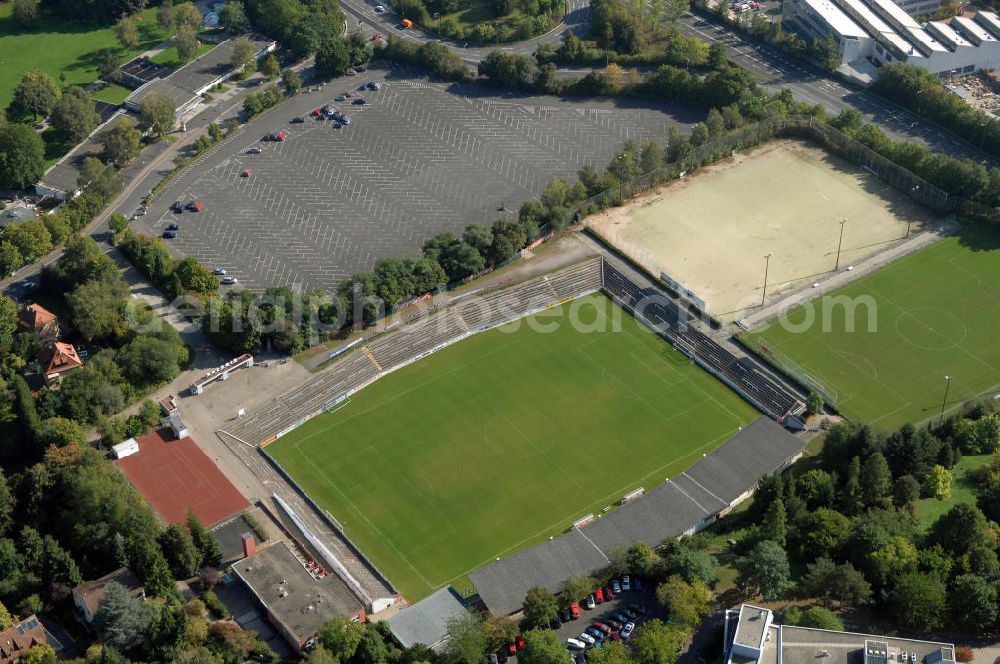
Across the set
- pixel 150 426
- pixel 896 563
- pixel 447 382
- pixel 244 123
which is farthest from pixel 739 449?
pixel 244 123

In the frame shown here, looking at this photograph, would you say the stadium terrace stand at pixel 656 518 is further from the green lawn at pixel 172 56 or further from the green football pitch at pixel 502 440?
the green lawn at pixel 172 56

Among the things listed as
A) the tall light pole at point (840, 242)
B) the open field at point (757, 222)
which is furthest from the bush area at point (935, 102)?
the tall light pole at point (840, 242)

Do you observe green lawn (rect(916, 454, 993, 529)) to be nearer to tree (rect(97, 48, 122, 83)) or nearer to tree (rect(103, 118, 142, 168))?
tree (rect(103, 118, 142, 168))

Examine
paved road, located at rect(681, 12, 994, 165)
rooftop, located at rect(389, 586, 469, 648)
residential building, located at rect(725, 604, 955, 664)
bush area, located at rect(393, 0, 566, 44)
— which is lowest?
rooftop, located at rect(389, 586, 469, 648)

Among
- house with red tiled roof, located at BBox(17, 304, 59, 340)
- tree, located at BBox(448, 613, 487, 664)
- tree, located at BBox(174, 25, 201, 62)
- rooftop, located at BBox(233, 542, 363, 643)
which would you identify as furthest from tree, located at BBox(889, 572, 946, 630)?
tree, located at BBox(174, 25, 201, 62)

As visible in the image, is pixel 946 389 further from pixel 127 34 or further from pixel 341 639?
pixel 127 34
